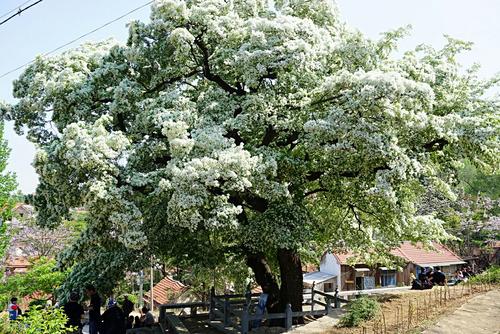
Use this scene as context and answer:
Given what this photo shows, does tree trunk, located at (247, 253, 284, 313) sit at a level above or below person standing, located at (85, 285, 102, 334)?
above

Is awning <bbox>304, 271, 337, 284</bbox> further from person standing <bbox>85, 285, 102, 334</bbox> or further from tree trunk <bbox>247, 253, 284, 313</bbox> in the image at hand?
person standing <bbox>85, 285, 102, 334</bbox>

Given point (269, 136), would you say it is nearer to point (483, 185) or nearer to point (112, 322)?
point (112, 322)

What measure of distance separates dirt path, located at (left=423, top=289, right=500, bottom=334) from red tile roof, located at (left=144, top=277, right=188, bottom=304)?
24.5m

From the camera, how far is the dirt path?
986 cm

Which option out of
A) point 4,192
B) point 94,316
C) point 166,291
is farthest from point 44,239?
point 94,316

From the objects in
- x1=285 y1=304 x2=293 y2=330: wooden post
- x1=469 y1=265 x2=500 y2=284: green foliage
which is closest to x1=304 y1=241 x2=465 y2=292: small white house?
x1=469 y1=265 x2=500 y2=284: green foliage

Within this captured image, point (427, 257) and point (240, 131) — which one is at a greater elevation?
point (240, 131)

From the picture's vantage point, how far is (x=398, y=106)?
12047mm

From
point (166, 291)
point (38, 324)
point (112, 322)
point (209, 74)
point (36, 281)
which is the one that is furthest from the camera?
point (166, 291)

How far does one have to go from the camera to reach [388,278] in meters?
41.2

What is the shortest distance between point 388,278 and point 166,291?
61.0 ft

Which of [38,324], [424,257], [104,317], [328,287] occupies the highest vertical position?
[424,257]

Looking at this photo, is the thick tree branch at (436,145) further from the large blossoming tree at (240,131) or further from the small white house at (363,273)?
the small white house at (363,273)

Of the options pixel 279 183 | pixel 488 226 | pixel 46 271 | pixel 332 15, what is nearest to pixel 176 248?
pixel 279 183
